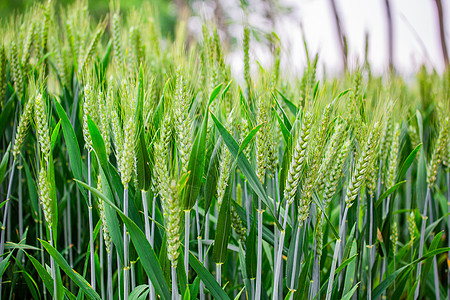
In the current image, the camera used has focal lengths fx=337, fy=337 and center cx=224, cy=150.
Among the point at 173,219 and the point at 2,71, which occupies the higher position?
the point at 2,71

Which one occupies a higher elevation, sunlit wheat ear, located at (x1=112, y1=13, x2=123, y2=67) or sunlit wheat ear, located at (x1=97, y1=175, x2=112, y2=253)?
sunlit wheat ear, located at (x1=112, y1=13, x2=123, y2=67)

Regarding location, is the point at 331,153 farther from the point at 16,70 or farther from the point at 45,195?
the point at 16,70

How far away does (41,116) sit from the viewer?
2.94 feet

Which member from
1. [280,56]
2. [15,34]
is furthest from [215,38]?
[15,34]

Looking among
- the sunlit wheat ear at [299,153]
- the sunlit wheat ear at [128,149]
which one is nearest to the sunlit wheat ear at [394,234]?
the sunlit wheat ear at [299,153]

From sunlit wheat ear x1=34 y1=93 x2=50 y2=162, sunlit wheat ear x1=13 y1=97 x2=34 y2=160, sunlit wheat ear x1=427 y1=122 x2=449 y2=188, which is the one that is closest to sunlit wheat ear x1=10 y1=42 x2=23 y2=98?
sunlit wheat ear x1=13 y1=97 x2=34 y2=160

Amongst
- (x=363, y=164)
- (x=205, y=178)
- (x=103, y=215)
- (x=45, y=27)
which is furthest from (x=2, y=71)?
(x=363, y=164)

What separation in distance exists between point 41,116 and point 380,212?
1062mm

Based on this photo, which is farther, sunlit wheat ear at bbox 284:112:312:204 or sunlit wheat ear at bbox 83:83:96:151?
sunlit wheat ear at bbox 83:83:96:151

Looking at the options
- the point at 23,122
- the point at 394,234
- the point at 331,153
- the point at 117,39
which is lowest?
the point at 394,234

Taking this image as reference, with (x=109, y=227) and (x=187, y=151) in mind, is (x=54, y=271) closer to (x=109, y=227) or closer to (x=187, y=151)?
(x=109, y=227)

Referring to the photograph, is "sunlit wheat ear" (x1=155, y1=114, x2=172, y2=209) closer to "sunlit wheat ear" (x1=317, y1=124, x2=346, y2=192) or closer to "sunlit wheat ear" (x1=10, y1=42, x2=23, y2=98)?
"sunlit wheat ear" (x1=317, y1=124, x2=346, y2=192)

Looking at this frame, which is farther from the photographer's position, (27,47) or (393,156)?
(27,47)

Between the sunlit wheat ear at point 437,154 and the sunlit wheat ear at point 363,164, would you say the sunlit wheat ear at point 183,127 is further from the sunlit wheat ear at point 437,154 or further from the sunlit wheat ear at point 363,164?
the sunlit wheat ear at point 437,154
